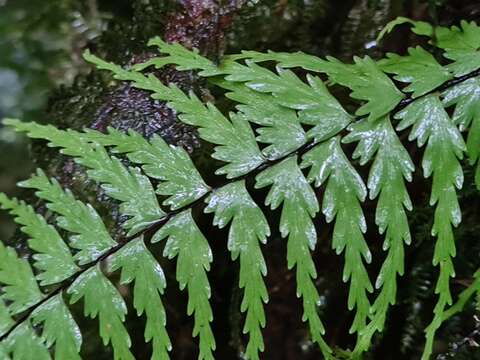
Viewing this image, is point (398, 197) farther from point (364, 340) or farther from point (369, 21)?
point (369, 21)

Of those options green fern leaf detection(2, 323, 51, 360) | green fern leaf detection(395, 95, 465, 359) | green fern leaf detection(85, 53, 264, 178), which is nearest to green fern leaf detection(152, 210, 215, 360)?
green fern leaf detection(85, 53, 264, 178)

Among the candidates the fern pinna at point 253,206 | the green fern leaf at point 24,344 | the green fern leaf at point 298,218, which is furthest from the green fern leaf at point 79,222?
the green fern leaf at point 298,218

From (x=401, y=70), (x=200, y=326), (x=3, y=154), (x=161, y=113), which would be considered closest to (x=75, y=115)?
(x=161, y=113)

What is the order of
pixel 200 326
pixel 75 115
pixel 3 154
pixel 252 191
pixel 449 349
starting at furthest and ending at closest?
pixel 3 154
pixel 252 191
pixel 75 115
pixel 449 349
pixel 200 326

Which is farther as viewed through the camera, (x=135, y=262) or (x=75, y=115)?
(x=75, y=115)

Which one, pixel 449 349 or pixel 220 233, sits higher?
pixel 220 233

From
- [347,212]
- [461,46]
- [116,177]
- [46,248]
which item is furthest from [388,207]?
[46,248]

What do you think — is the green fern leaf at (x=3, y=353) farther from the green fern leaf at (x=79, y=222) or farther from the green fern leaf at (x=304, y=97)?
the green fern leaf at (x=304, y=97)

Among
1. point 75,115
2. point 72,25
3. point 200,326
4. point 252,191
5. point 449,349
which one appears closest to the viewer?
point 200,326

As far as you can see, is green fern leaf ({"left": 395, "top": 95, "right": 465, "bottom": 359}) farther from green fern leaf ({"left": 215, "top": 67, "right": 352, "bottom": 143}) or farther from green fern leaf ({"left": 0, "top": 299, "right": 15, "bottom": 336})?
green fern leaf ({"left": 0, "top": 299, "right": 15, "bottom": 336})
